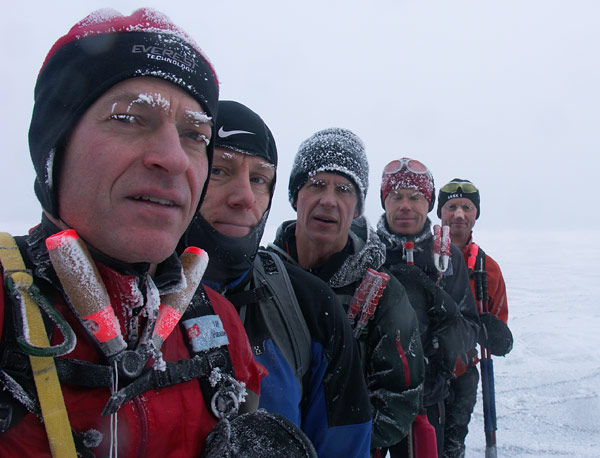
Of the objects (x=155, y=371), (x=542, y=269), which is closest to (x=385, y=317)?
(x=155, y=371)

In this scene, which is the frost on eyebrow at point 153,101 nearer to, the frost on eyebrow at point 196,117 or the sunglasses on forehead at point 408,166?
the frost on eyebrow at point 196,117

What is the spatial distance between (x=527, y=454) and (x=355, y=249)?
139 inches

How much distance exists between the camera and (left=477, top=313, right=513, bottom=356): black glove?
15.1ft

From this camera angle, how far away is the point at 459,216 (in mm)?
5266

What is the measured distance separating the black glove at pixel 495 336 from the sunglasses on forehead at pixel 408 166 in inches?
76.6

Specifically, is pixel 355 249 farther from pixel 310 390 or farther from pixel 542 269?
pixel 542 269

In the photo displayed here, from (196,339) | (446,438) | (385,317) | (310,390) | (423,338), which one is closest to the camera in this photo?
(196,339)

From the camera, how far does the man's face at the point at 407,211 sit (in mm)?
3891

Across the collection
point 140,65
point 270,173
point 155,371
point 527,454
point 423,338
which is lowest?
point 527,454

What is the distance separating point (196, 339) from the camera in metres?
1.17

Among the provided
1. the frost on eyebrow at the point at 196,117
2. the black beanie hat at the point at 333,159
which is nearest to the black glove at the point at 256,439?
the frost on eyebrow at the point at 196,117

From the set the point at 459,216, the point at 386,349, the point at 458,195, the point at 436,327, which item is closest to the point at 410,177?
the point at 436,327

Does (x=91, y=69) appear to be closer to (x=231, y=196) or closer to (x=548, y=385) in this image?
(x=231, y=196)

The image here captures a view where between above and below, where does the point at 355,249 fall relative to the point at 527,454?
above
